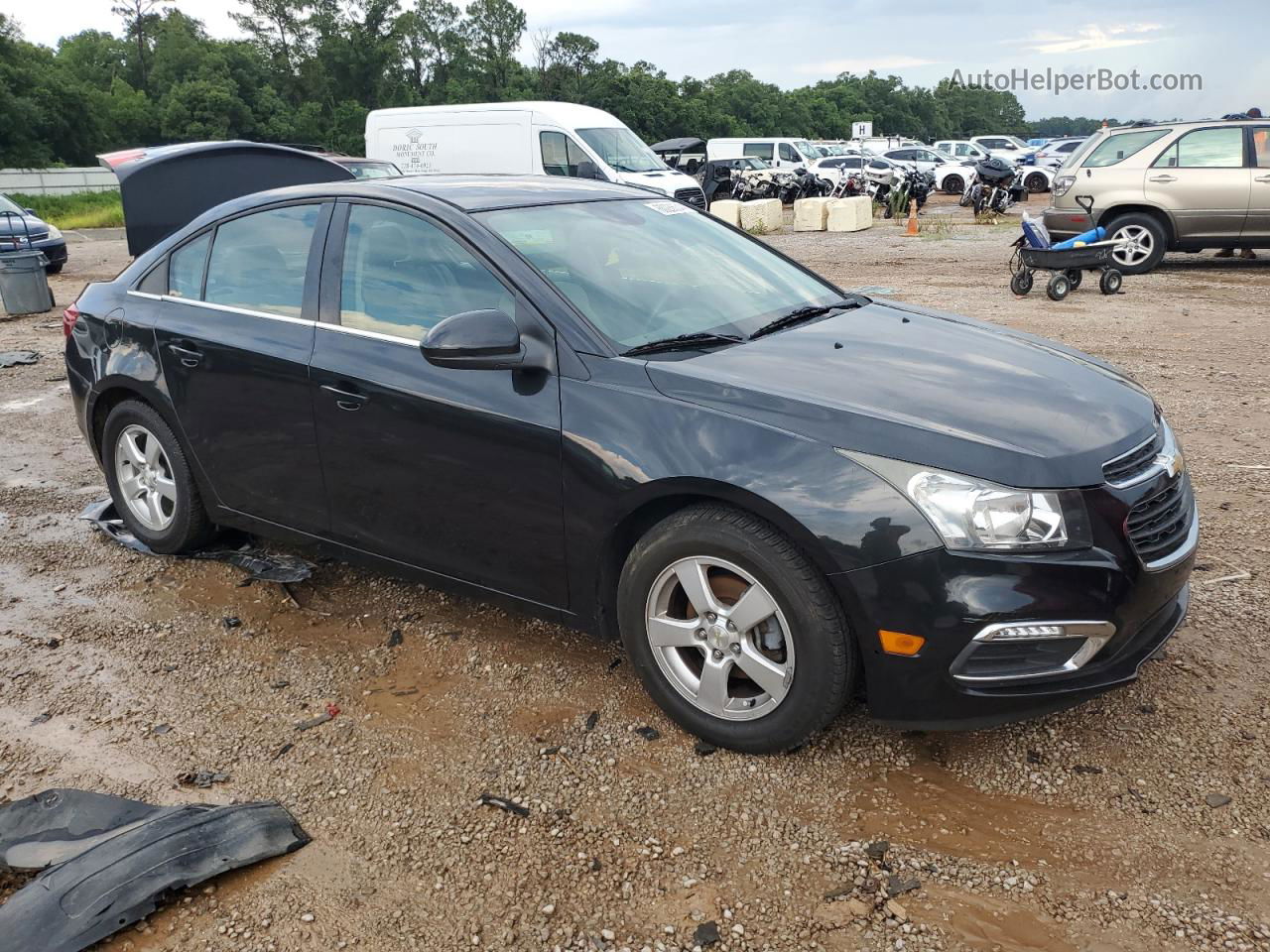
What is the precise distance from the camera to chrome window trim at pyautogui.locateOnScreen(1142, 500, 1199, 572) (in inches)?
112

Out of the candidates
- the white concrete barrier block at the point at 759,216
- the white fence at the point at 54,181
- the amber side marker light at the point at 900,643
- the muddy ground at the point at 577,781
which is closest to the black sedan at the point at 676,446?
the amber side marker light at the point at 900,643

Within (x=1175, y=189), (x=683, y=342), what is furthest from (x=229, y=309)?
(x=1175, y=189)

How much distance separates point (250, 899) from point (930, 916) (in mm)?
1664

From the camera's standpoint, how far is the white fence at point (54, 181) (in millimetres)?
36938

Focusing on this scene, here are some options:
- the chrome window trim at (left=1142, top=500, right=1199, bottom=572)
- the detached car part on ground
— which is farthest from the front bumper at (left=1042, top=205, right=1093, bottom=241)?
the detached car part on ground

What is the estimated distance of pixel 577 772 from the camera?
308 cm

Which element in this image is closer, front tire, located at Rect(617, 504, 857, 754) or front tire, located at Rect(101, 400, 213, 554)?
front tire, located at Rect(617, 504, 857, 754)

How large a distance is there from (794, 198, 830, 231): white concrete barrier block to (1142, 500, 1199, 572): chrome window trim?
67.6 feet

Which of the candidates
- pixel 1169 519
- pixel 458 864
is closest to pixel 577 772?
pixel 458 864

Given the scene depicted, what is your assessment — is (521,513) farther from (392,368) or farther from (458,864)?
(458,864)

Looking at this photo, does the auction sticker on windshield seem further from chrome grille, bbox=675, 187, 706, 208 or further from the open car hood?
chrome grille, bbox=675, 187, 706, 208

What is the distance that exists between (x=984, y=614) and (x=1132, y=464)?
0.70 metres

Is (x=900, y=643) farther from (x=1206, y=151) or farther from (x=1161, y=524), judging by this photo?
(x=1206, y=151)

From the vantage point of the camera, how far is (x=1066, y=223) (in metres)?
13.2
